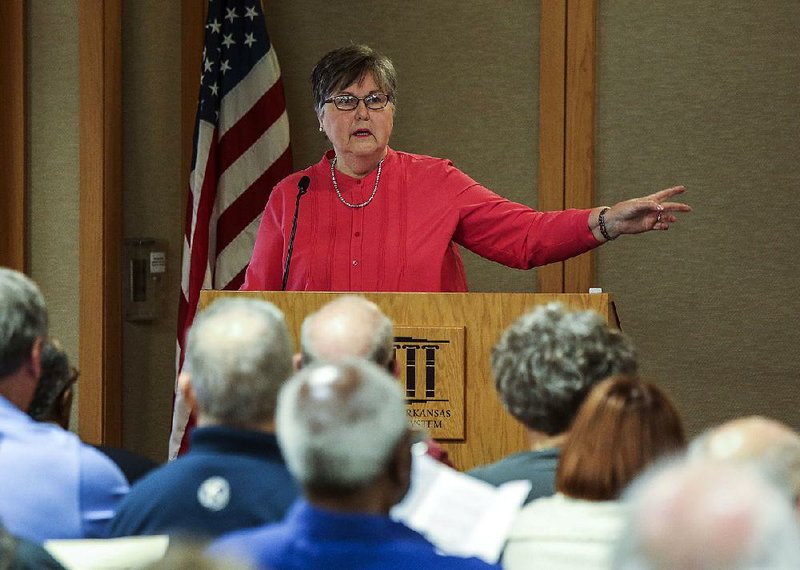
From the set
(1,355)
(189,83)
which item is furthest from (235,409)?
(189,83)

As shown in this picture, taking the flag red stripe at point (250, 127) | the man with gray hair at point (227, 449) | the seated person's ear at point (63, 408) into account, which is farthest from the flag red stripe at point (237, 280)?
the man with gray hair at point (227, 449)

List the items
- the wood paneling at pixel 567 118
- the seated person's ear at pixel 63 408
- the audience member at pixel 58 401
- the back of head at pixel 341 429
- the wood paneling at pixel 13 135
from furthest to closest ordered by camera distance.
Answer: the wood paneling at pixel 567 118
the wood paneling at pixel 13 135
the seated person's ear at pixel 63 408
the audience member at pixel 58 401
the back of head at pixel 341 429

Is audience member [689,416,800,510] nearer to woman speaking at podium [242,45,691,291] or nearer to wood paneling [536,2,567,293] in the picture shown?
woman speaking at podium [242,45,691,291]

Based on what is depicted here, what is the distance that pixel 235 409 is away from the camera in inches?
85.4

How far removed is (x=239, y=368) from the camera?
7.19 ft

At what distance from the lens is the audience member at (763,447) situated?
6.04ft

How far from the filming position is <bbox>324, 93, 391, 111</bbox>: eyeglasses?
412 centimetres

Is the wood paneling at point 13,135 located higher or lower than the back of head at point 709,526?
higher

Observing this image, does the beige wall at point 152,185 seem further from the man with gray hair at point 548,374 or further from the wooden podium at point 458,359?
the man with gray hair at point 548,374

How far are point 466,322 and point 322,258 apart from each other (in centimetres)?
97

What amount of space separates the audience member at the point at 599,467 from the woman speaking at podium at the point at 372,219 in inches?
79.8

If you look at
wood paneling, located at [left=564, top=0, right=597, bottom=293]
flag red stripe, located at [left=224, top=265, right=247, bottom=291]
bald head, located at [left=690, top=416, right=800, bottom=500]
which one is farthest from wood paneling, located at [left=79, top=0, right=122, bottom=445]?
bald head, located at [left=690, top=416, right=800, bottom=500]

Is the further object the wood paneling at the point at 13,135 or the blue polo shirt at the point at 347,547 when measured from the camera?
the wood paneling at the point at 13,135

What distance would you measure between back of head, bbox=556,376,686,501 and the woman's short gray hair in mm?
2309
